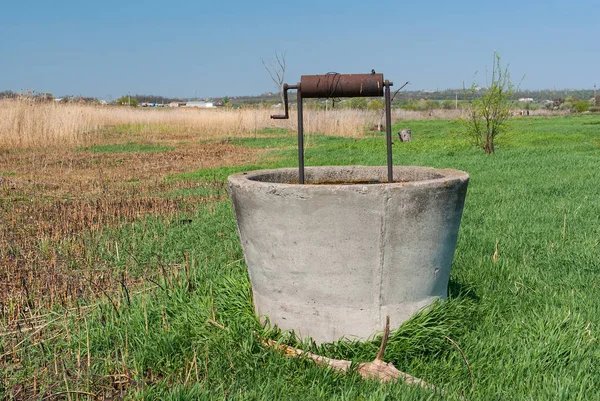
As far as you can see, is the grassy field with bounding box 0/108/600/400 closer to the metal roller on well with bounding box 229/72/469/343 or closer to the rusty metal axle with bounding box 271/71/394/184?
the metal roller on well with bounding box 229/72/469/343

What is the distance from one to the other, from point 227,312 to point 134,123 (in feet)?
81.3

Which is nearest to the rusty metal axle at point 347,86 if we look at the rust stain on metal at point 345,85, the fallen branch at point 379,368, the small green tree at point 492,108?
the rust stain on metal at point 345,85

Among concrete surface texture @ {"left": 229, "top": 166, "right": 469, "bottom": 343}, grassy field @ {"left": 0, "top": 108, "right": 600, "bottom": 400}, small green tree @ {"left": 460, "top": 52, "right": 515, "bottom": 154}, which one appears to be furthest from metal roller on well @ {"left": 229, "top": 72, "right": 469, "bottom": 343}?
small green tree @ {"left": 460, "top": 52, "right": 515, "bottom": 154}

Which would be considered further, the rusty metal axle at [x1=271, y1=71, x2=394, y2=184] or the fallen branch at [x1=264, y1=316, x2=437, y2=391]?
the rusty metal axle at [x1=271, y1=71, x2=394, y2=184]

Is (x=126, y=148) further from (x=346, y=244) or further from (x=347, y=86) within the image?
(x=346, y=244)

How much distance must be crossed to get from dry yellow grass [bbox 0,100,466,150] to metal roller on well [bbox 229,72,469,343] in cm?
1594

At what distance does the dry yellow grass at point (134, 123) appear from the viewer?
17375 millimetres

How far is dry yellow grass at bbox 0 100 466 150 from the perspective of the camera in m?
17.4

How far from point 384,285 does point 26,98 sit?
1779 centimetres

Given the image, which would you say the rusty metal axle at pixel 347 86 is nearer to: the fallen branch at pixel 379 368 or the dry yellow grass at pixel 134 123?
the fallen branch at pixel 379 368

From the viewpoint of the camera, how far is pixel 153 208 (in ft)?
26.0

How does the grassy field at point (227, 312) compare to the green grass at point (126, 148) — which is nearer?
the grassy field at point (227, 312)

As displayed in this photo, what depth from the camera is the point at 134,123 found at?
26891mm

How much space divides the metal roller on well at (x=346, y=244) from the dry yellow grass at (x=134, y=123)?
52.3 ft
